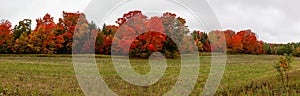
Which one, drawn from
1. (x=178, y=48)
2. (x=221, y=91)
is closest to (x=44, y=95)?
(x=221, y=91)

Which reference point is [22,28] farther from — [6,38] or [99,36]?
[99,36]

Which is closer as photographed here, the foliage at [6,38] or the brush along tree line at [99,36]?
the brush along tree line at [99,36]

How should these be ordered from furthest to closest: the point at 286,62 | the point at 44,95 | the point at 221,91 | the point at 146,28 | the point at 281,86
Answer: the point at 146,28 < the point at 286,62 < the point at 281,86 < the point at 221,91 < the point at 44,95

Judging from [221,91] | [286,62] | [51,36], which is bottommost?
[221,91]

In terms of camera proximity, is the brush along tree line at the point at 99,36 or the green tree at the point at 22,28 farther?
the green tree at the point at 22,28

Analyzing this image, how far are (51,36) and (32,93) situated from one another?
4450 cm

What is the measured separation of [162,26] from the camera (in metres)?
50.6

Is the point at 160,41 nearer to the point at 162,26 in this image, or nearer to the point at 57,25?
the point at 162,26

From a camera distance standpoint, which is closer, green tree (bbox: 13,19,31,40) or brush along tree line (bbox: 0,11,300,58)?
brush along tree line (bbox: 0,11,300,58)

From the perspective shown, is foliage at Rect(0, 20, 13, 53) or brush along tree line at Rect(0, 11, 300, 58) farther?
foliage at Rect(0, 20, 13, 53)

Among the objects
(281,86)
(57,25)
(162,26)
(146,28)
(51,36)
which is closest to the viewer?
(281,86)

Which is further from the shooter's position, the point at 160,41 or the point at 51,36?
the point at 51,36

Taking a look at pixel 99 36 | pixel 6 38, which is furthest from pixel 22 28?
pixel 99 36

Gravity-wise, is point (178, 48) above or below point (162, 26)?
below
